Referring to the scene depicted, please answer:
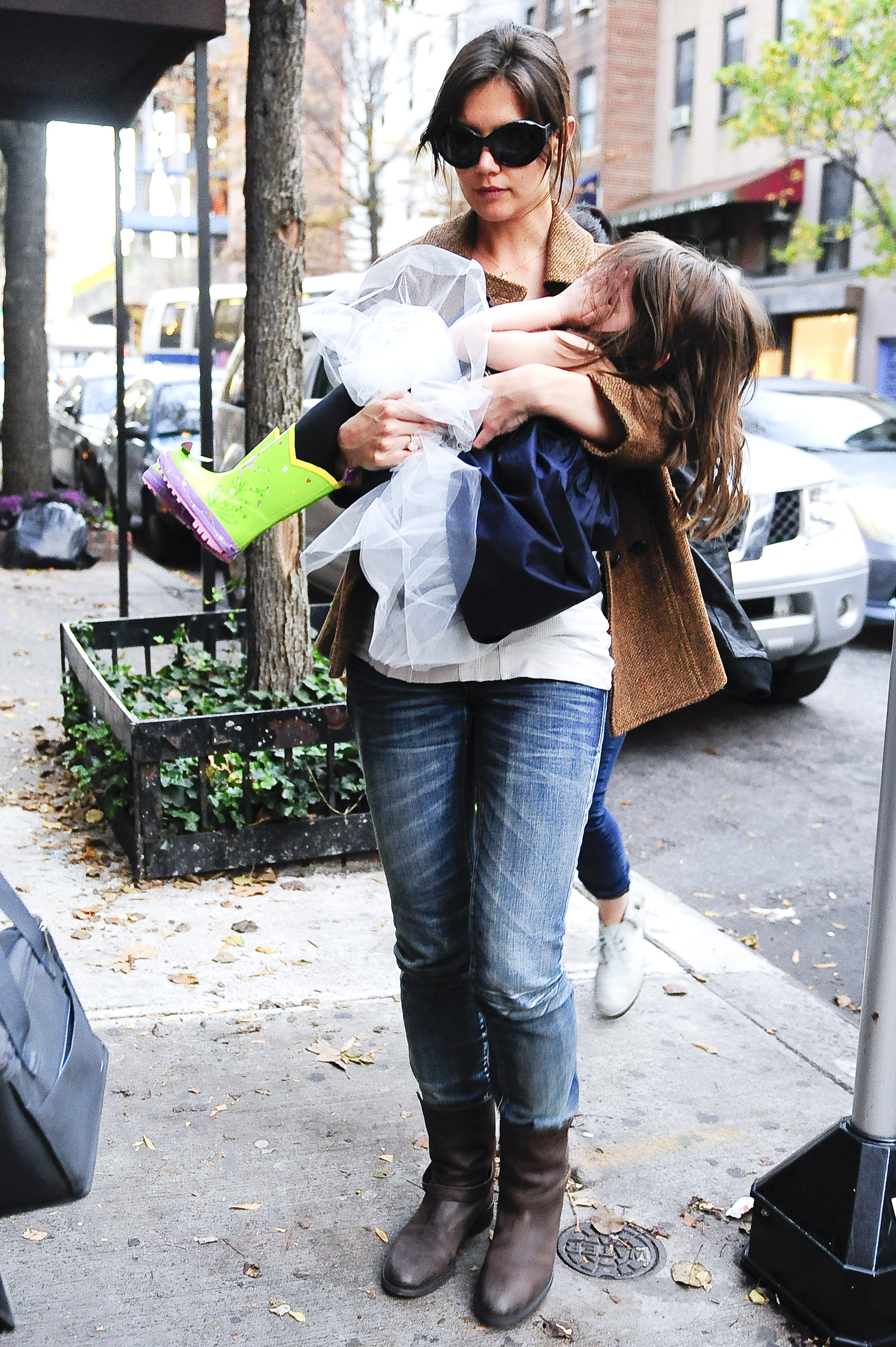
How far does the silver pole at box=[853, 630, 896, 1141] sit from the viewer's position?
7.55 ft

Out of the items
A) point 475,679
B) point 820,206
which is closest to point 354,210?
point 820,206

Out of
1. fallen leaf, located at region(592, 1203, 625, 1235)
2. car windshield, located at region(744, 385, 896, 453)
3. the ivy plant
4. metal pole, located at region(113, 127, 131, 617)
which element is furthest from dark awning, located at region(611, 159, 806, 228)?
fallen leaf, located at region(592, 1203, 625, 1235)

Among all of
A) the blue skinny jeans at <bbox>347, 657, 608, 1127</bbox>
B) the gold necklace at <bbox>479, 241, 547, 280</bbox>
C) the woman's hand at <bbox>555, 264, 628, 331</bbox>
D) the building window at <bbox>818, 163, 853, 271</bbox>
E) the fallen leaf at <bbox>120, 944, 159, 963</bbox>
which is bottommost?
the fallen leaf at <bbox>120, 944, 159, 963</bbox>

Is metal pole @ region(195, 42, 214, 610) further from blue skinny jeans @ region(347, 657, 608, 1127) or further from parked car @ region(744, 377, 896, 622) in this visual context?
parked car @ region(744, 377, 896, 622)

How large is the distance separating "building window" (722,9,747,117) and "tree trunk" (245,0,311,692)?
80.3ft

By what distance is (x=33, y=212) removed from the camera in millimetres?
11414

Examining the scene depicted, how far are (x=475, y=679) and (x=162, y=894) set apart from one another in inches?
91.0

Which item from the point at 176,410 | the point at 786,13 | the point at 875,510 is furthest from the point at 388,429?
the point at 786,13

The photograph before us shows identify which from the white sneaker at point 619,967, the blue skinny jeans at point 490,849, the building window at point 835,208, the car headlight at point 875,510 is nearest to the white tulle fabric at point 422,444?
the blue skinny jeans at point 490,849

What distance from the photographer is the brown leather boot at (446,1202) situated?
2.44 metres

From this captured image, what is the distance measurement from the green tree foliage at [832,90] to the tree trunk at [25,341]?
1075 centimetres

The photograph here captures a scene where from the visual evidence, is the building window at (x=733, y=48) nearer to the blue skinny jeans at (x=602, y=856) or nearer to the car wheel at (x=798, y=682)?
the car wheel at (x=798, y=682)

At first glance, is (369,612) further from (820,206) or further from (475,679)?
(820,206)

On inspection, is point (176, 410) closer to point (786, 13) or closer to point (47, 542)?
point (47, 542)
